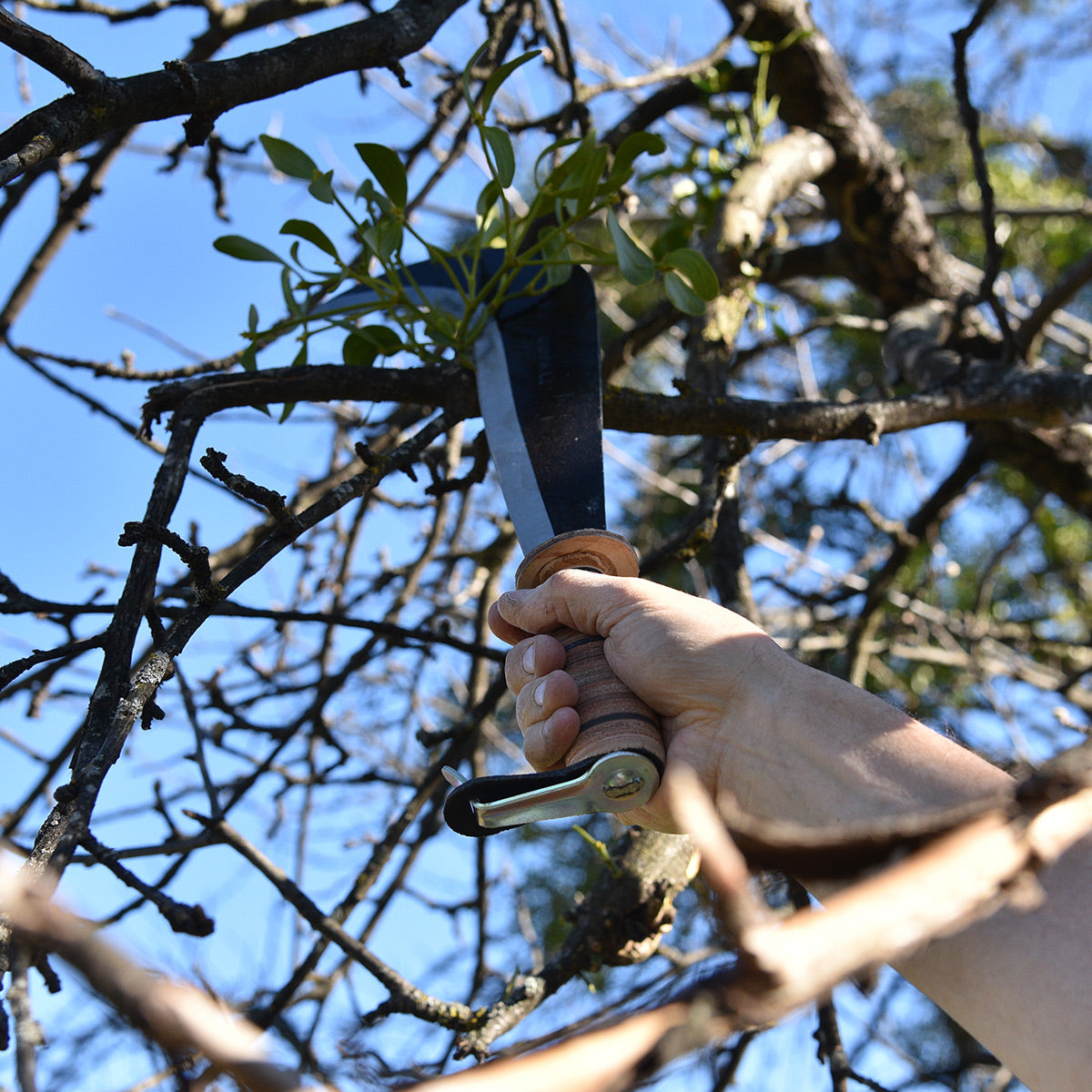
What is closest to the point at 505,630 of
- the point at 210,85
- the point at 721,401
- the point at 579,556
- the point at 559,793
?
the point at 579,556

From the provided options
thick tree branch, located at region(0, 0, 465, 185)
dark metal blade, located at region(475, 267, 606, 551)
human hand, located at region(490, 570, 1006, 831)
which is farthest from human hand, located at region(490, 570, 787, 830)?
thick tree branch, located at region(0, 0, 465, 185)

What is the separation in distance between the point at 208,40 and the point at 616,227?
4.30ft

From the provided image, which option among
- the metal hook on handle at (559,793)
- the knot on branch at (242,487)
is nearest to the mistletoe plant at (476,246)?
the knot on branch at (242,487)

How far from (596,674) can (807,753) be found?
28 centimetres

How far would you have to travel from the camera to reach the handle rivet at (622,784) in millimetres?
934

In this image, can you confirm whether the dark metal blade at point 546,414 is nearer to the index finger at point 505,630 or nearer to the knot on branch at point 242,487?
the index finger at point 505,630

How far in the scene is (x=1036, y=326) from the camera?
2.17 m

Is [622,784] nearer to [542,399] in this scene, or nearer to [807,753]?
[807,753]

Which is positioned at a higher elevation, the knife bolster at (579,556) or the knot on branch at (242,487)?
the knot on branch at (242,487)

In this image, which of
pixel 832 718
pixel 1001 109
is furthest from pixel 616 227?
pixel 1001 109

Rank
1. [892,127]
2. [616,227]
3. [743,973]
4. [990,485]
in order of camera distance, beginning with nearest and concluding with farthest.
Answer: [743,973] → [616,227] → [990,485] → [892,127]

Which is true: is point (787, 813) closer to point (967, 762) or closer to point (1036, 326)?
point (967, 762)

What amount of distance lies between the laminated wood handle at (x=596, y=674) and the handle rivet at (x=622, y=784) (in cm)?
3

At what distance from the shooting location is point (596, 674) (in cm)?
112
